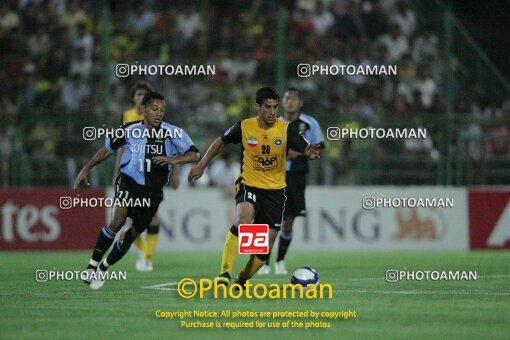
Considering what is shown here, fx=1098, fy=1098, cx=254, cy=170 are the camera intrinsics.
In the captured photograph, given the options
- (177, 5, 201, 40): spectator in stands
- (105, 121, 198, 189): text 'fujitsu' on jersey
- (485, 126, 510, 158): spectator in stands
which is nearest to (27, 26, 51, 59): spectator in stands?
(177, 5, 201, 40): spectator in stands

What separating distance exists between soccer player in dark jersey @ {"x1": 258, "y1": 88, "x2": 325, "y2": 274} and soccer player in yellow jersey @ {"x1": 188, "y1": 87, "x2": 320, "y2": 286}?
2.81 meters

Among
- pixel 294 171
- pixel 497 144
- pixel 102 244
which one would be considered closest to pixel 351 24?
pixel 497 144

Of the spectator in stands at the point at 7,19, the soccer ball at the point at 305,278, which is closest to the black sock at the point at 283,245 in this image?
the soccer ball at the point at 305,278

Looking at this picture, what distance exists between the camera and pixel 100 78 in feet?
62.7

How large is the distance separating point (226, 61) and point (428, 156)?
13.1 feet

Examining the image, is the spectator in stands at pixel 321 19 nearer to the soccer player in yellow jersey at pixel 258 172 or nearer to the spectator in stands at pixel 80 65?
the spectator in stands at pixel 80 65

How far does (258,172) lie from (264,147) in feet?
0.85

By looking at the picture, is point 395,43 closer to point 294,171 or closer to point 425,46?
point 425,46

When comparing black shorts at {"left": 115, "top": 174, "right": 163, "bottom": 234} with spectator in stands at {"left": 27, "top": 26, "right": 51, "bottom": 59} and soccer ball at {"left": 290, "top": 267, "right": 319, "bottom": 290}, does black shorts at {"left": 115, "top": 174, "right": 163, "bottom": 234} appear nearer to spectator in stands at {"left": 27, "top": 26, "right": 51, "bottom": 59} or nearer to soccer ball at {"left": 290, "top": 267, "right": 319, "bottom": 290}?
soccer ball at {"left": 290, "top": 267, "right": 319, "bottom": 290}

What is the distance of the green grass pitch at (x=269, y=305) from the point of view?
7.86 meters

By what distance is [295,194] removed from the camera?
46.0 ft

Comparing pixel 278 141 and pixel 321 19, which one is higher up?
pixel 321 19

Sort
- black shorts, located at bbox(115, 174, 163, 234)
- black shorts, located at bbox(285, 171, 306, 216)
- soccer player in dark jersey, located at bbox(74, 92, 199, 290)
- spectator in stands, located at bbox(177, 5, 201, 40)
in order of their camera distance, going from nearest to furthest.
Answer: soccer player in dark jersey, located at bbox(74, 92, 199, 290) → black shorts, located at bbox(115, 174, 163, 234) → black shorts, located at bbox(285, 171, 306, 216) → spectator in stands, located at bbox(177, 5, 201, 40)

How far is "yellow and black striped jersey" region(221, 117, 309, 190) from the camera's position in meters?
10.8
